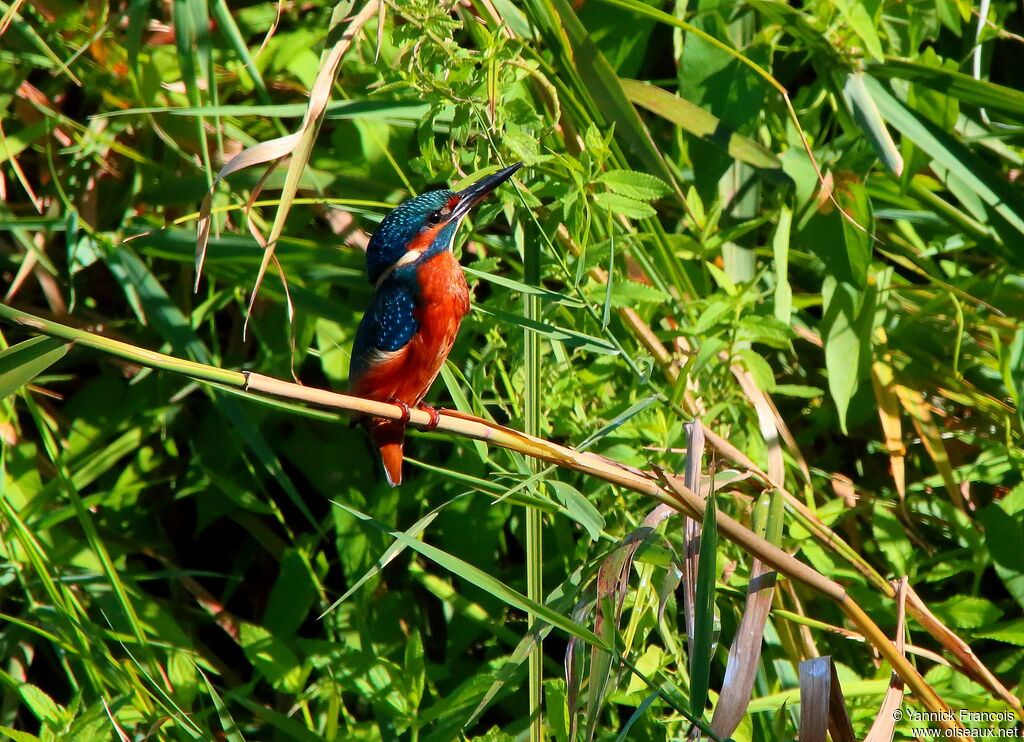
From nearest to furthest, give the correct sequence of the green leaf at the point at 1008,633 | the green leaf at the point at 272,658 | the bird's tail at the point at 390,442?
the green leaf at the point at 1008,633 → the bird's tail at the point at 390,442 → the green leaf at the point at 272,658

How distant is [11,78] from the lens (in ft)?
8.41

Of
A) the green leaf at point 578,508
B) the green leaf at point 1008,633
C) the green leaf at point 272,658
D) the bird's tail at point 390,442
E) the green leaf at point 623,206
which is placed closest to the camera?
the green leaf at point 578,508

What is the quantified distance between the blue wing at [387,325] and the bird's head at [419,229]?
7cm

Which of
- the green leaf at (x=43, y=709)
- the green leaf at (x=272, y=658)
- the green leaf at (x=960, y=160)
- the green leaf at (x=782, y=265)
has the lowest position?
the green leaf at (x=272, y=658)

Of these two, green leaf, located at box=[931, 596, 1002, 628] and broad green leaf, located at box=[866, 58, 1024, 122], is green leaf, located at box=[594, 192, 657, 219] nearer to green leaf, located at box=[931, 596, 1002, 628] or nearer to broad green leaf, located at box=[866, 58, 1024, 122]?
broad green leaf, located at box=[866, 58, 1024, 122]

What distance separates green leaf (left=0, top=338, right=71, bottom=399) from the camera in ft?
4.06

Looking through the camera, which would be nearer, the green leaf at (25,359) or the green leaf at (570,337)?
the green leaf at (25,359)

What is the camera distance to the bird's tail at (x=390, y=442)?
2.06 m

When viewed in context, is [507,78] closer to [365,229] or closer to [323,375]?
[365,229]

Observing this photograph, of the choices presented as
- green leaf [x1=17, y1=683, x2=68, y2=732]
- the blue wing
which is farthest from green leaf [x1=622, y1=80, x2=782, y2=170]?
green leaf [x1=17, y1=683, x2=68, y2=732]

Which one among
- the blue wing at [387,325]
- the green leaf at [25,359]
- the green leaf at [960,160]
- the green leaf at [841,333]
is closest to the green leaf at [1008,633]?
the green leaf at [841,333]

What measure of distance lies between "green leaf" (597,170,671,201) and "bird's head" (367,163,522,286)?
38 centimetres

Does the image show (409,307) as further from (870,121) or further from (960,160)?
(960,160)

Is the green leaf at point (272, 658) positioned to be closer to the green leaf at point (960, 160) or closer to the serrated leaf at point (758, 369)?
the serrated leaf at point (758, 369)
